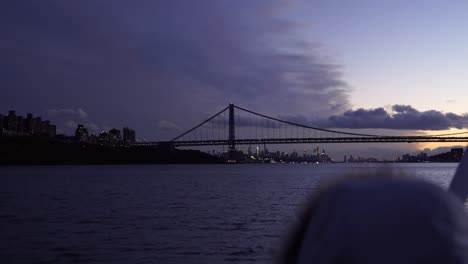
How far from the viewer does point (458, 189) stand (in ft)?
2.87

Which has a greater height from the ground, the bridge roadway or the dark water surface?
the bridge roadway

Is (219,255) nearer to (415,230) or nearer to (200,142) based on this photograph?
(415,230)

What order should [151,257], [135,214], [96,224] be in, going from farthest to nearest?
[135,214] → [96,224] → [151,257]

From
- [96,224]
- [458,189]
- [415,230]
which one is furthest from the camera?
[96,224]

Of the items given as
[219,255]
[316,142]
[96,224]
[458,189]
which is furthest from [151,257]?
[316,142]

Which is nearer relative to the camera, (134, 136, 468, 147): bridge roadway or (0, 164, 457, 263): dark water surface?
(0, 164, 457, 263): dark water surface

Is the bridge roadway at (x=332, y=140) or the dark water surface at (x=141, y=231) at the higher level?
the bridge roadway at (x=332, y=140)

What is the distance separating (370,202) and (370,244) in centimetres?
4

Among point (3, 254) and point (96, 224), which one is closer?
point (3, 254)

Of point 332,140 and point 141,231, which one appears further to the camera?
point 332,140

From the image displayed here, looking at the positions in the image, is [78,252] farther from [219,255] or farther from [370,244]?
[370,244]

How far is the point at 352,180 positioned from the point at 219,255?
13107mm

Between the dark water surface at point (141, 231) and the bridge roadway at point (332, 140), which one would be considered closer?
the dark water surface at point (141, 231)

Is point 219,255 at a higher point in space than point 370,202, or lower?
lower
